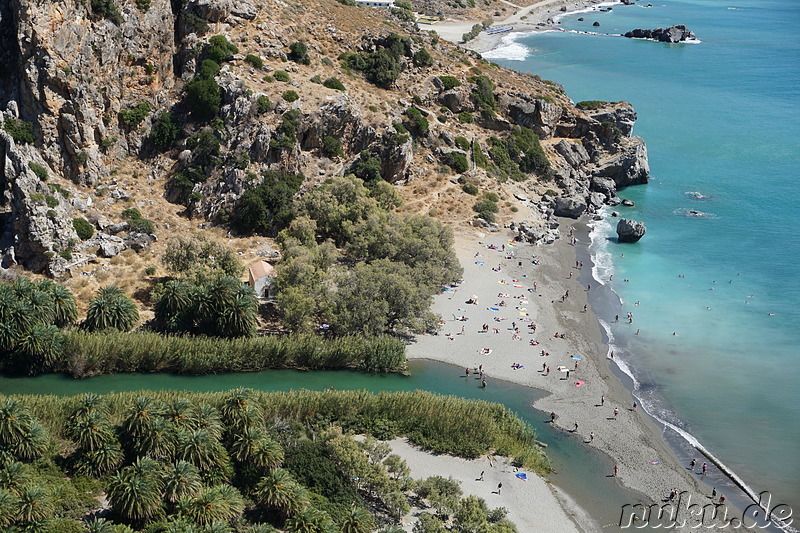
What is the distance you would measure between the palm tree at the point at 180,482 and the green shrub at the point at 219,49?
5917 centimetres

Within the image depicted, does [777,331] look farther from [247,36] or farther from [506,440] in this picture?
[247,36]

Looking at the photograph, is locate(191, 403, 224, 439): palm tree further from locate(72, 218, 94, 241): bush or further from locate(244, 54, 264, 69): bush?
locate(244, 54, 264, 69): bush

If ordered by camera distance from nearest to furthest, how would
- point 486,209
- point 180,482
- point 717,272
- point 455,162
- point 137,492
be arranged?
point 137,492
point 180,482
point 717,272
point 486,209
point 455,162

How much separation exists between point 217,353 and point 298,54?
49.0 metres

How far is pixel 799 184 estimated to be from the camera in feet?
386

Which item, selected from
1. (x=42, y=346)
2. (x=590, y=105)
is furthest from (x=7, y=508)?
(x=590, y=105)

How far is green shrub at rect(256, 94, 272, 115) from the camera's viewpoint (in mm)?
88188

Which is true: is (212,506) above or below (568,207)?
below

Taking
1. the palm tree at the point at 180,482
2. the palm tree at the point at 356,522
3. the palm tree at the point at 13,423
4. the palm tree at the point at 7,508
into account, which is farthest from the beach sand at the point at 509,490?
the palm tree at the point at 13,423

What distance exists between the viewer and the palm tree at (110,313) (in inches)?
2525

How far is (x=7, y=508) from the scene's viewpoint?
4141 centimetres

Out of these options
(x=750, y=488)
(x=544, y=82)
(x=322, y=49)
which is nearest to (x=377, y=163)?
(x=322, y=49)

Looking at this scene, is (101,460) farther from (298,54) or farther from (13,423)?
(298,54)

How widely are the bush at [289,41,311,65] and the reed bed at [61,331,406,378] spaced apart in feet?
149
